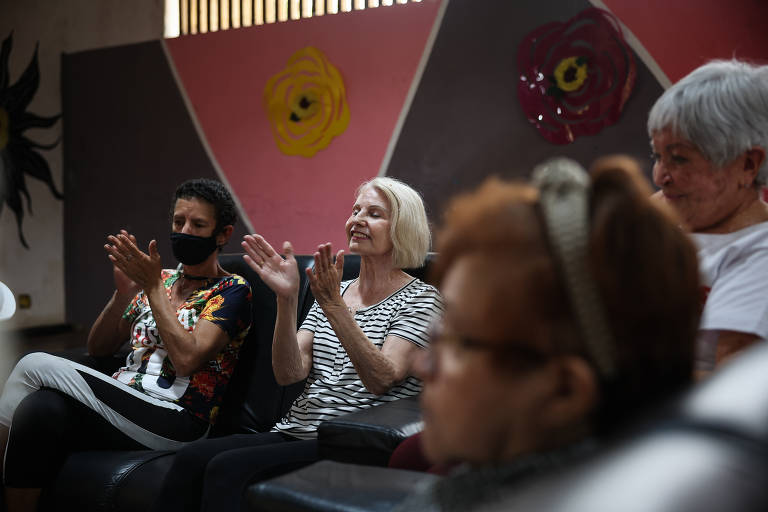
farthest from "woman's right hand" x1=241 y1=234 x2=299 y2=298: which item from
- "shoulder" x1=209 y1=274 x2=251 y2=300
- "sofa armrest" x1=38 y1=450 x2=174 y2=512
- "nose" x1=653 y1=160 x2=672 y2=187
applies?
"nose" x1=653 y1=160 x2=672 y2=187

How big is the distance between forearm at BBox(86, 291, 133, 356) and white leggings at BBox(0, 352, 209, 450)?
427 mm

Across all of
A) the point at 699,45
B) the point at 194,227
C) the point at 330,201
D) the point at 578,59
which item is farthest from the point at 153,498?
the point at 699,45

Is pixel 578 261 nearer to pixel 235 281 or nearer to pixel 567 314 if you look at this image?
pixel 567 314

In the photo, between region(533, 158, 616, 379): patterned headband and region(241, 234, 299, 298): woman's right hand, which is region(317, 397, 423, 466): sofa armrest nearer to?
region(241, 234, 299, 298): woman's right hand

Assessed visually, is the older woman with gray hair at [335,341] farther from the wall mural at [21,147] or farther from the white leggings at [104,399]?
the wall mural at [21,147]

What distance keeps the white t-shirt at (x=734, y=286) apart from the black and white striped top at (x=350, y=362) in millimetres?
862

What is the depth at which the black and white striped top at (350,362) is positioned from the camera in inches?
82.7

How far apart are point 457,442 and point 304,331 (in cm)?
169

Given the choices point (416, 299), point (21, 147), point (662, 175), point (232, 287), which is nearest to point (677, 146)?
point (662, 175)

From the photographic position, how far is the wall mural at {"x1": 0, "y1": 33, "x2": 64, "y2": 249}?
535 cm

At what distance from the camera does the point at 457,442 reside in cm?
66

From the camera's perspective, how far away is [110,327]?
2.69 m

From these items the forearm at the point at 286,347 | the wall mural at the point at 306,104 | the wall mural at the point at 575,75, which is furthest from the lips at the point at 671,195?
the wall mural at the point at 306,104

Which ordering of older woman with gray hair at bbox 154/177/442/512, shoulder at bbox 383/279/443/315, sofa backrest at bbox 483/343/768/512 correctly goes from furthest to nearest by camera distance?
shoulder at bbox 383/279/443/315 → older woman with gray hair at bbox 154/177/442/512 → sofa backrest at bbox 483/343/768/512
